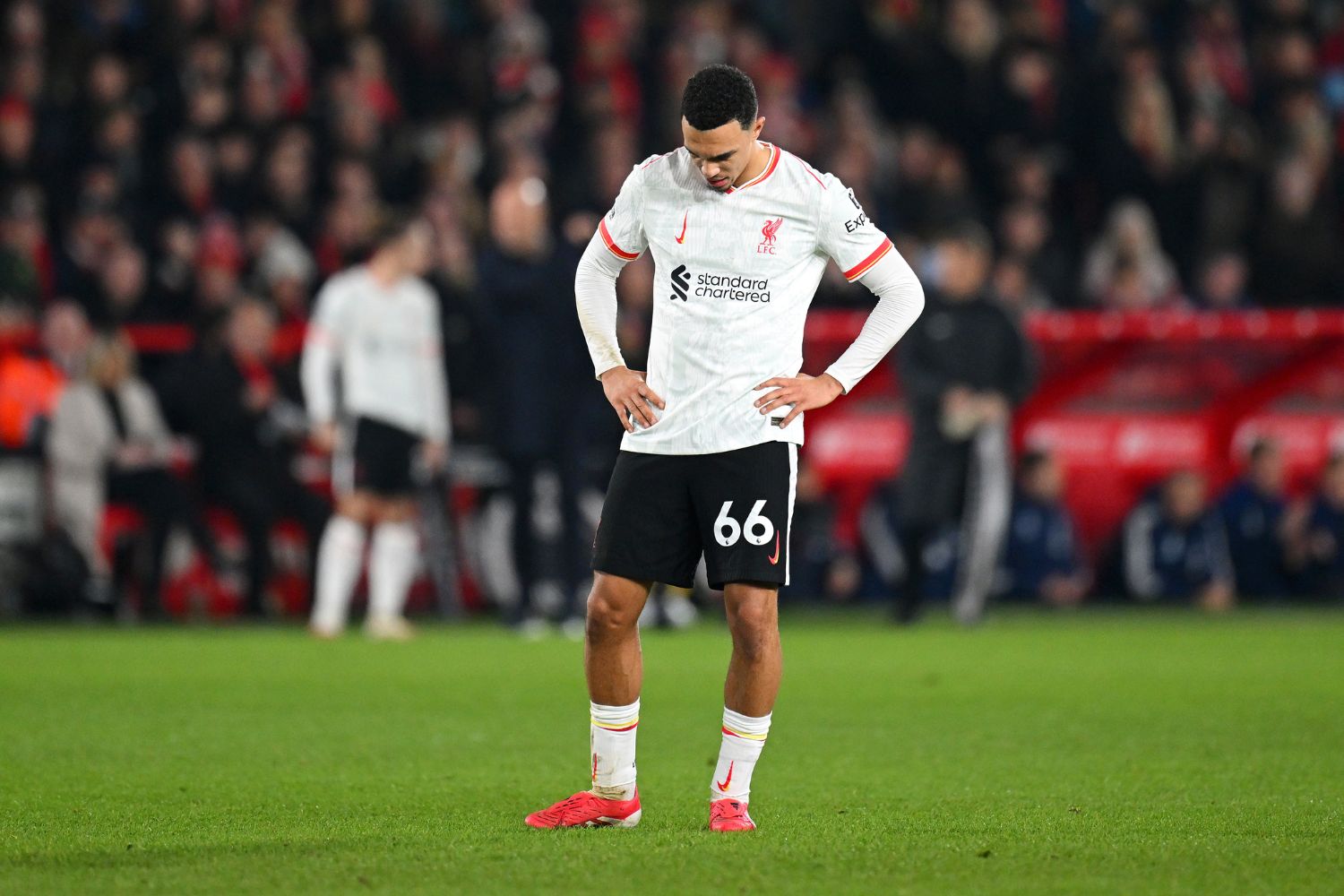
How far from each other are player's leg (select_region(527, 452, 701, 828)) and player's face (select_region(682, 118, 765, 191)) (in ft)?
2.72

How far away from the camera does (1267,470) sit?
15.6 m

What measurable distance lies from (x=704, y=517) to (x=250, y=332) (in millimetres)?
9836

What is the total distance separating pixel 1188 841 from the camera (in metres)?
5.60

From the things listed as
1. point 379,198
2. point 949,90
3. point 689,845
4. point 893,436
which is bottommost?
point 689,845

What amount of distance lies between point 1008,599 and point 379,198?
624cm

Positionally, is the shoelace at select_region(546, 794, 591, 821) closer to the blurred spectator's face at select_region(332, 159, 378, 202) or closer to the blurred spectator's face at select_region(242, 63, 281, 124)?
the blurred spectator's face at select_region(332, 159, 378, 202)

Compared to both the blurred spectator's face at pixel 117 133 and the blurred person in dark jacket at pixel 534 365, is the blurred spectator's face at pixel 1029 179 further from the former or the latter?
the blurred spectator's face at pixel 117 133

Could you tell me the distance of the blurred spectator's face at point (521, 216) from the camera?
13438 millimetres

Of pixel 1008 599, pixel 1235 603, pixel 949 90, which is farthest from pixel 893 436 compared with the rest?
pixel 949 90

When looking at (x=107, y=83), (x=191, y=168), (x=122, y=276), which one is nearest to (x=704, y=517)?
(x=122, y=276)

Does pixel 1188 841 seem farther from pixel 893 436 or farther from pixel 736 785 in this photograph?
pixel 893 436

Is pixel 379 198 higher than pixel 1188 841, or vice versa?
pixel 379 198

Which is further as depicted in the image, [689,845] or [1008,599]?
[1008,599]

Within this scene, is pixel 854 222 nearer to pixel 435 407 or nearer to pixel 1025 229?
pixel 435 407
